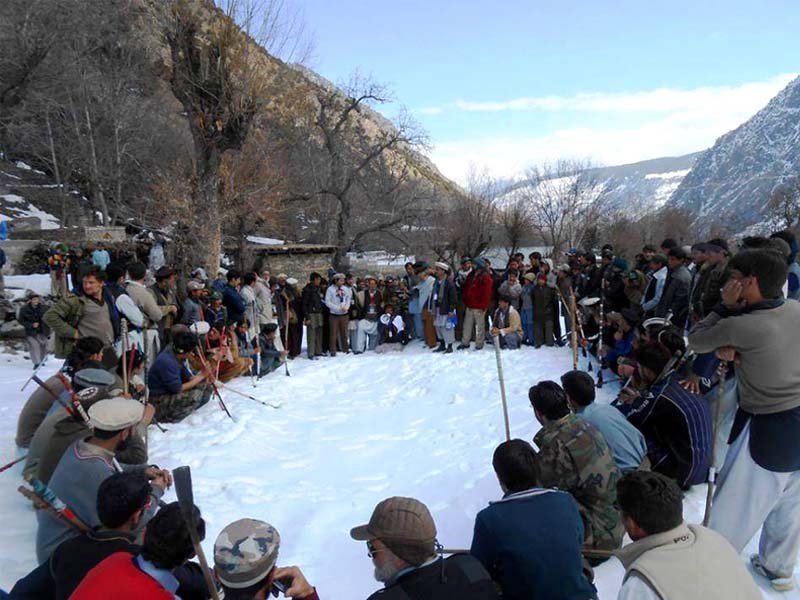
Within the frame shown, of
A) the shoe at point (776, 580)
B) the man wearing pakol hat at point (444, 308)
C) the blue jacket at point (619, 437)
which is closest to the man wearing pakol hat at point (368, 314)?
the man wearing pakol hat at point (444, 308)

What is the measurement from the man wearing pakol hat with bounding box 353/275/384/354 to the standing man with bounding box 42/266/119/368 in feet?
18.8

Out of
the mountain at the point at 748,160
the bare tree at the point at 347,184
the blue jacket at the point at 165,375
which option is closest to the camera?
the blue jacket at the point at 165,375

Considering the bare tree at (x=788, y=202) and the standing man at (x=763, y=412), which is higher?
the bare tree at (x=788, y=202)

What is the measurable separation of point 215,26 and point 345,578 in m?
12.6

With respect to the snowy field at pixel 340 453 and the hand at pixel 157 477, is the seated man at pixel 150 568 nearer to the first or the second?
the hand at pixel 157 477

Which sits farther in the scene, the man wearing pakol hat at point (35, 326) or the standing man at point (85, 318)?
the man wearing pakol hat at point (35, 326)

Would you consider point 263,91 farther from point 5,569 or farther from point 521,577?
point 521,577

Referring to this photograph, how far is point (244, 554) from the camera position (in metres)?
1.90

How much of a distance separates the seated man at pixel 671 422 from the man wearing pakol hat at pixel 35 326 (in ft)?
29.6

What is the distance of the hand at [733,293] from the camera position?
298 centimetres

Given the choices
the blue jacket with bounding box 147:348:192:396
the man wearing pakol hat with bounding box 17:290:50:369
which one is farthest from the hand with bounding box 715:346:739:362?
the man wearing pakol hat with bounding box 17:290:50:369

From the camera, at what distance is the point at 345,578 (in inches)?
141

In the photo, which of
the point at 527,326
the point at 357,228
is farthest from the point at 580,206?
the point at 527,326

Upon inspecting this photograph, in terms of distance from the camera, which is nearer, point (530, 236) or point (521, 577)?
point (521, 577)
